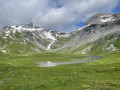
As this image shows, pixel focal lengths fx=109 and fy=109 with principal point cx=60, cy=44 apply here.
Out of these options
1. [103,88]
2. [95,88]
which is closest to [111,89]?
[103,88]

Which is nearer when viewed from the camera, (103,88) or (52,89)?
(103,88)

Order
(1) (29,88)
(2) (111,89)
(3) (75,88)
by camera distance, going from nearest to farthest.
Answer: (2) (111,89) < (3) (75,88) < (1) (29,88)

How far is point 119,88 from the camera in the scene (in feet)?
104

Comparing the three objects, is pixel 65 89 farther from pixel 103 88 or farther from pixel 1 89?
pixel 1 89

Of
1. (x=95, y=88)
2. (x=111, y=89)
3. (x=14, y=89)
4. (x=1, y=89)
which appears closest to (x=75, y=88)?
(x=95, y=88)

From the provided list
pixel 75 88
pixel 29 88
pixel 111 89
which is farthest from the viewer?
pixel 29 88

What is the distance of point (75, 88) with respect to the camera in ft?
115

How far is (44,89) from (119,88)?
76.5ft

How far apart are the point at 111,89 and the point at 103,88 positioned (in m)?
2.15

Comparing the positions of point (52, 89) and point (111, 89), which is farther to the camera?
point (52, 89)

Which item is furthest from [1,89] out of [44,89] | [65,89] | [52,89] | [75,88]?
[75,88]

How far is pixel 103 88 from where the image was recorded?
3238cm

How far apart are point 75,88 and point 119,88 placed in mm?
12811

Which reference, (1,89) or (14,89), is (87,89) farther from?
(1,89)
